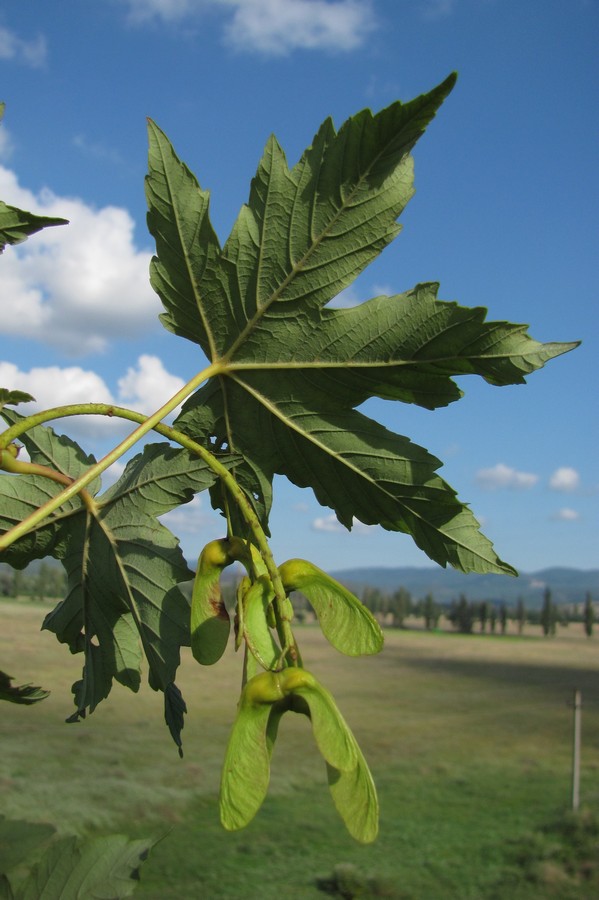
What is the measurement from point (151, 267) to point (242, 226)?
0.09 meters

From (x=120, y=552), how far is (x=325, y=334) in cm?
28

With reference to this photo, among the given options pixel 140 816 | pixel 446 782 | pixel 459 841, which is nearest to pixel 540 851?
pixel 459 841

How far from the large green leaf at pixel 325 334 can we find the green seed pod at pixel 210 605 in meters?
0.18

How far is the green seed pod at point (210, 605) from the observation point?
0.53 meters

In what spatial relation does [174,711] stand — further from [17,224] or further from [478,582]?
[478,582]

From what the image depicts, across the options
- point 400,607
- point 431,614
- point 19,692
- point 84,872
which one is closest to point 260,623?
point 19,692

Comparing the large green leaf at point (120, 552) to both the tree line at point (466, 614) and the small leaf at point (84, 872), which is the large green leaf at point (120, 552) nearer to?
the small leaf at point (84, 872)

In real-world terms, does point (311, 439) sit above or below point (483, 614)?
above

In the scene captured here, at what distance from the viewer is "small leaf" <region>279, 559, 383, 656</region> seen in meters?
0.49

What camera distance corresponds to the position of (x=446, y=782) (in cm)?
2450

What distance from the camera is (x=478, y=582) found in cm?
13162

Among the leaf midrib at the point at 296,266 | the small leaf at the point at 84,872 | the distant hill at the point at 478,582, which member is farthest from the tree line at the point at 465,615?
the distant hill at the point at 478,582

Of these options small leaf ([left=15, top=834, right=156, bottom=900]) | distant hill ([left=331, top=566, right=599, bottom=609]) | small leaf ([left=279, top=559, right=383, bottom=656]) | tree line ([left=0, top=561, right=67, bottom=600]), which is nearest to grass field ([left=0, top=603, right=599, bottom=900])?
tree line ([left=0, top=561, right=67, bottom=600])

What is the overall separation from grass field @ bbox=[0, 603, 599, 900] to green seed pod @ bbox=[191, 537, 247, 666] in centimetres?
1646
